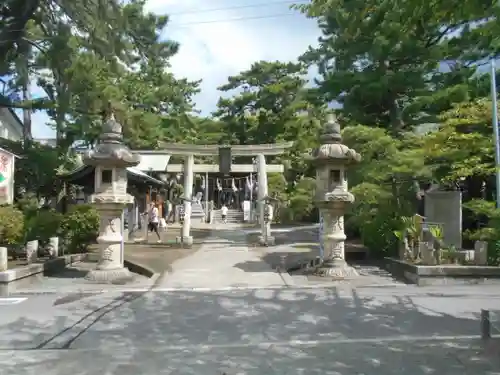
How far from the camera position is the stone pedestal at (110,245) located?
40.4 ft

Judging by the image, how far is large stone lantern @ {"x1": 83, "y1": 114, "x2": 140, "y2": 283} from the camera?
12.4 meters

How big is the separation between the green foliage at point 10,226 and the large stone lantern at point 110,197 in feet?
8.76

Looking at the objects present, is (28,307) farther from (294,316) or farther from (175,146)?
(175,146)

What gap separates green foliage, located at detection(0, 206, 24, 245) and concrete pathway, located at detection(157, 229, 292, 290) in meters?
4.15

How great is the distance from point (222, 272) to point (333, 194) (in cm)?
354

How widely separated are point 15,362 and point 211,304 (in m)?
4.12

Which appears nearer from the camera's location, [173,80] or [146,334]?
[146,334]

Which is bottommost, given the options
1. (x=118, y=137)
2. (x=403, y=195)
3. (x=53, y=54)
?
(x=403, y=195)

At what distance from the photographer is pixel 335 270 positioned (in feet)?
41.8

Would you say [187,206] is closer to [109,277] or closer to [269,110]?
[109,277]

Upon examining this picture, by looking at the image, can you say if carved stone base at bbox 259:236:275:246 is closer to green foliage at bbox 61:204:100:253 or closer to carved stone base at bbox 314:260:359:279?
green foliage at bbox 61:204:100:253

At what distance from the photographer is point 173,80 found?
32.6 meters

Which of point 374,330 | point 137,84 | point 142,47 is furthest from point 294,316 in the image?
point 137,84

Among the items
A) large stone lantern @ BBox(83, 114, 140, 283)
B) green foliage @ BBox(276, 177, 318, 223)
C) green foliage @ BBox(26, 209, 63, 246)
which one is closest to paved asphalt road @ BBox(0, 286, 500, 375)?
large stone lantern @ BBox(83, 114, 140, 283)
